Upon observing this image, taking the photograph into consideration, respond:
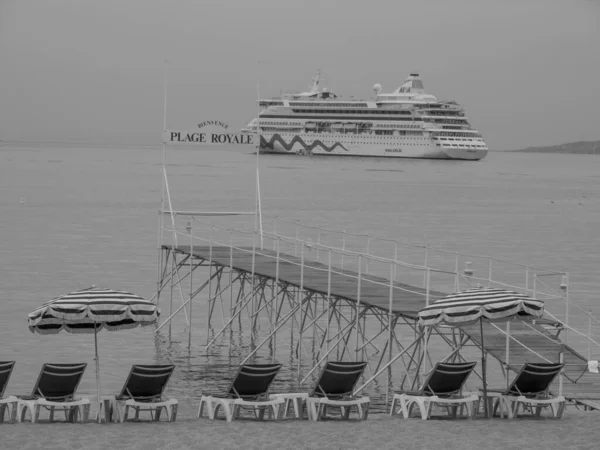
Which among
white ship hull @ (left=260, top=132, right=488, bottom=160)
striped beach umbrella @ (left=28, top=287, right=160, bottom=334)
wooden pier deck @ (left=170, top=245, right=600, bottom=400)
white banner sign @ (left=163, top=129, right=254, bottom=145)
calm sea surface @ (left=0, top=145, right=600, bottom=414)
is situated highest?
white ship hull @ (left=260, top=132, right=488, bottom=160)

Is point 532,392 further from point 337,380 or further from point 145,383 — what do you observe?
point 145,383

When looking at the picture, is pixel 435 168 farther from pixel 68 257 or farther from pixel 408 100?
pixel 68 257

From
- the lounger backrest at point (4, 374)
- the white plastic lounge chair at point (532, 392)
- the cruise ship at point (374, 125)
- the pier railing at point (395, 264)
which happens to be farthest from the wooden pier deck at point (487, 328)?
the cruise ship at point (374, 125)

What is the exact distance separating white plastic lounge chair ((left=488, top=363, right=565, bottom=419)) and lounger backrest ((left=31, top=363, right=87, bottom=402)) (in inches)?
156

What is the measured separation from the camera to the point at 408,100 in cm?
13175

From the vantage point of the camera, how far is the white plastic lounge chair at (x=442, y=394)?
1086 cm

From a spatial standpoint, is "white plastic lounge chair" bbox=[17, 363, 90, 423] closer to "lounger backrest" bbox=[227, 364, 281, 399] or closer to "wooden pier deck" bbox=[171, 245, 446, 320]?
"lounger backrest" bbox=[227, 364, 281, 399]

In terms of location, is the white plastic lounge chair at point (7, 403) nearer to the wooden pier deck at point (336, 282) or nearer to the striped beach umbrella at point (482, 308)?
the striped beach umbrella at point (482, 308)

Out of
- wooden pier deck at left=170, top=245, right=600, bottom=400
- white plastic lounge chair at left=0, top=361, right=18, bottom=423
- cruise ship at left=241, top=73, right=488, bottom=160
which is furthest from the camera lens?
cruise ship at left=241, top=73, right=488, bottom=160

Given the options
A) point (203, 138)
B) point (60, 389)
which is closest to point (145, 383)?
point (60, 389)

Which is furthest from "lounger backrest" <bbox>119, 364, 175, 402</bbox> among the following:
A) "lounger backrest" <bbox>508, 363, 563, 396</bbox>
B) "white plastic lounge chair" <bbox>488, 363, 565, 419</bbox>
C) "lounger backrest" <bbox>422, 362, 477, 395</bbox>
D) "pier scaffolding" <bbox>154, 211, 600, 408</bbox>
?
"lounger backrest" <bbox>508, 363, 563, 396</bbox>

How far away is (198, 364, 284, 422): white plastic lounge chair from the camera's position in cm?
1081

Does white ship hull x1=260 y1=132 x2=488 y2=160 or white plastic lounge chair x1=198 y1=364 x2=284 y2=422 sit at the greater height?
white ship hull x1=260 y1=132 x2=488 y2=160

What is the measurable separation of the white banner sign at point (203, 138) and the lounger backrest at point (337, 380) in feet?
30.8
